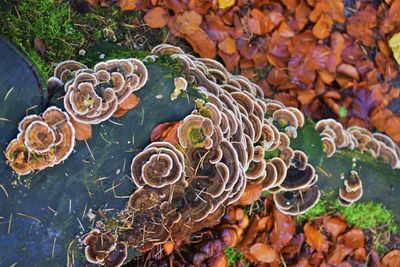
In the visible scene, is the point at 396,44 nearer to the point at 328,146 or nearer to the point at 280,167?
the point at 328,146

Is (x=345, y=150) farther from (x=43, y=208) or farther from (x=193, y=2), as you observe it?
(x=43, y=208)

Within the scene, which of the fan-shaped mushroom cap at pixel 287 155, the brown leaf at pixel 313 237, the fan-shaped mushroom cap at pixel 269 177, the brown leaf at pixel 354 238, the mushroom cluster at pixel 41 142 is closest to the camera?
the mushroom cluster at pixel 41 142

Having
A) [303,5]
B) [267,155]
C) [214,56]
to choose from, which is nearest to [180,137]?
[267,155]

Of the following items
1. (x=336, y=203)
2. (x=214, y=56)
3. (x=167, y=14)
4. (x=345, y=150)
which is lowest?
(x=336, y=203)

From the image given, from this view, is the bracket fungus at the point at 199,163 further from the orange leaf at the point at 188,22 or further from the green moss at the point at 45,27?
the orange leaf at the point at 188,22

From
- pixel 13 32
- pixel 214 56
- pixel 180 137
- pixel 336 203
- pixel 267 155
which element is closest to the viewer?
pixel 180 137

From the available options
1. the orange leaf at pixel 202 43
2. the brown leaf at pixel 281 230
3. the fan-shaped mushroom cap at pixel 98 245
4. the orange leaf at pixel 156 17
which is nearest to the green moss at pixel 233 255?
the brown leaf at pixel 281 230
